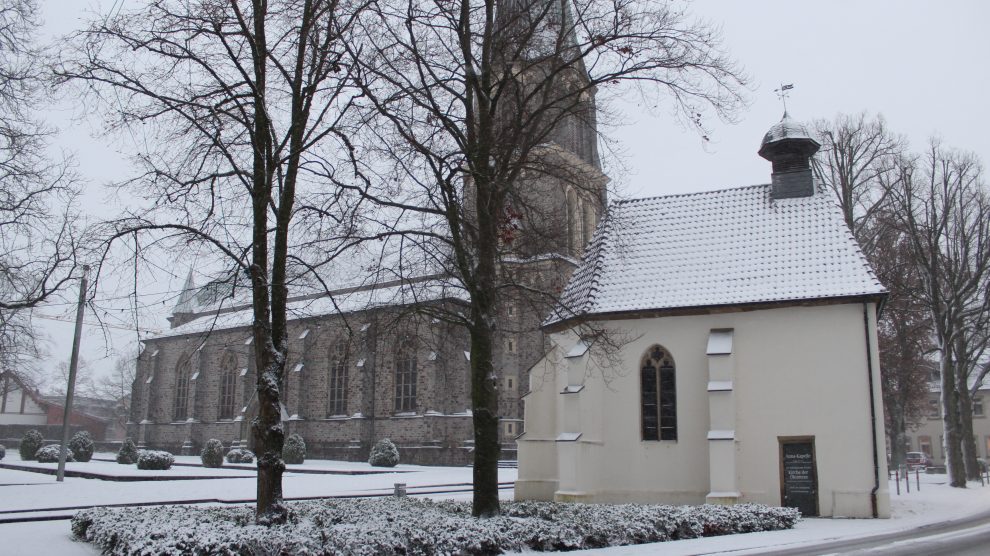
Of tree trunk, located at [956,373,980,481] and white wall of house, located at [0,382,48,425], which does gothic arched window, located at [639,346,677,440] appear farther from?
white wall of house, located at [0,382,48,425]

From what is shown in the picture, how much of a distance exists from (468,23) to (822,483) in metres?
12.9

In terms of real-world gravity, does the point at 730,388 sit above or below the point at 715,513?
above

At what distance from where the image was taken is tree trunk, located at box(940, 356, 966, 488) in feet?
89.5

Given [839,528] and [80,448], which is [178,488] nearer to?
[80,448]

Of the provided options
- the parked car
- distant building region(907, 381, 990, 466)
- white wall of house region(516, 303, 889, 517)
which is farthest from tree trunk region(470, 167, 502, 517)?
distant building region(907, 381, 990, 466)

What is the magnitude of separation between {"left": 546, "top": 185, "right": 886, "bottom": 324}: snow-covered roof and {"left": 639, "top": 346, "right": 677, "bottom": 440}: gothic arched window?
1400mm

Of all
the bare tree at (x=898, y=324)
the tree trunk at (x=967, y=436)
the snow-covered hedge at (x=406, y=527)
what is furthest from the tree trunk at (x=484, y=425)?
the tree trunk at (x=967, y=436)

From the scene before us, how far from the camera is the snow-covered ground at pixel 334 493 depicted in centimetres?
1265

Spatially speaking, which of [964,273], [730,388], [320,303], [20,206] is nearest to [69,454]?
[320,303]

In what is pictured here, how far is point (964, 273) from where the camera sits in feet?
96.6

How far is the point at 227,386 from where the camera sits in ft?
165

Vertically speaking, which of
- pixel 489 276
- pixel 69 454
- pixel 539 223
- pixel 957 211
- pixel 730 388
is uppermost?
pixel 957 211

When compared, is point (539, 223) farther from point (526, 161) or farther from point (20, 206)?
point (20, 206)

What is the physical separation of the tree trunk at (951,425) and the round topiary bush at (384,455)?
22374 mm
